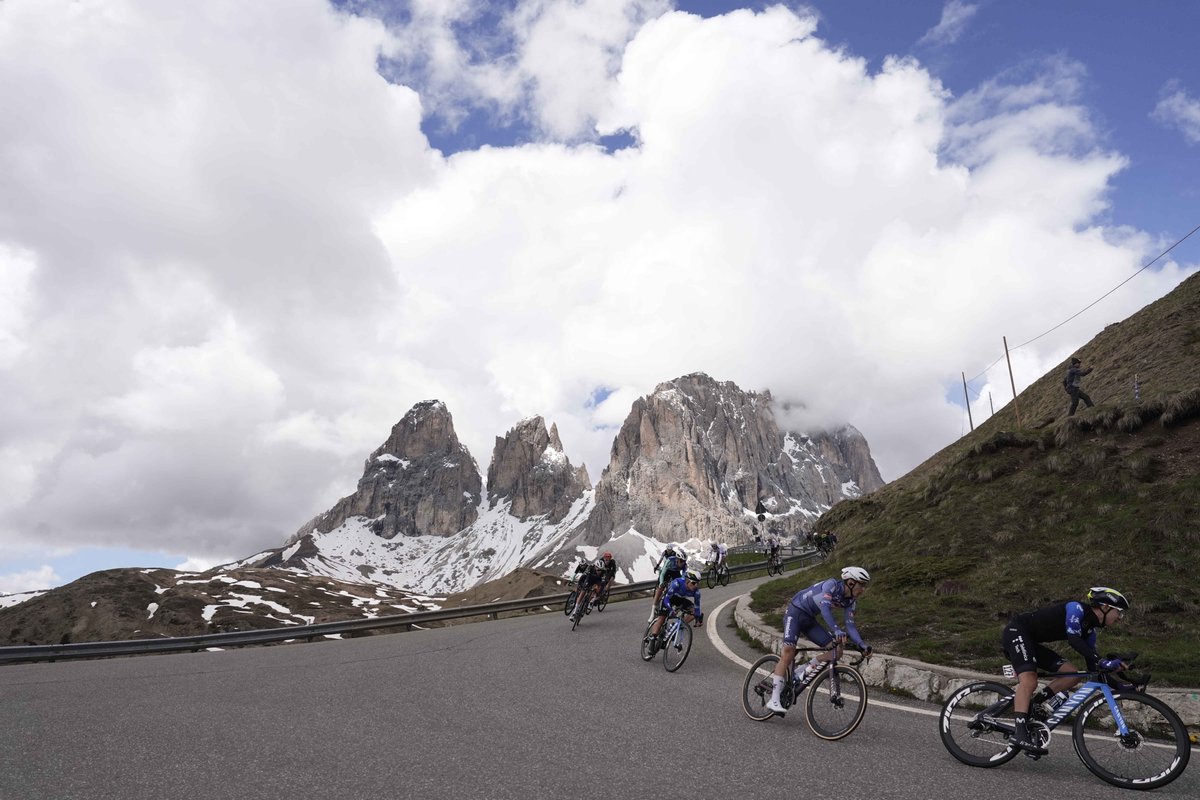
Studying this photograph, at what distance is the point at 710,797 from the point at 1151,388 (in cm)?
2791

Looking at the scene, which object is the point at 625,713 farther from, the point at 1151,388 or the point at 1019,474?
the point at 1151,388

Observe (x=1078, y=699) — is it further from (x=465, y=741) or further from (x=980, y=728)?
(x=465, y=741)

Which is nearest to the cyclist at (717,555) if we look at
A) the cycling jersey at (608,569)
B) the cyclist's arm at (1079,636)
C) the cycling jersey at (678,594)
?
the cycling jersey at (608,569)

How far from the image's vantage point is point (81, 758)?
662cm

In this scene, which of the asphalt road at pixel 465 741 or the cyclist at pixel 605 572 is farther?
the cyclist at pixel 605 572

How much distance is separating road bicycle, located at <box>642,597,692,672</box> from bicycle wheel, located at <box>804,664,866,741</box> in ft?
12.6

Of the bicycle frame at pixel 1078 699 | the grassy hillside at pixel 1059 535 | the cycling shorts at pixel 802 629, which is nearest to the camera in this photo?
the bicycle frame at pixel 1078 699

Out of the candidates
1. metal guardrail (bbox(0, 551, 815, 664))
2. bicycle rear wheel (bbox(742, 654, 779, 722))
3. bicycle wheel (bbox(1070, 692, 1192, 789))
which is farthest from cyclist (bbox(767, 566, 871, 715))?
metal guardrail (bbox(0, 551, 815, 664))

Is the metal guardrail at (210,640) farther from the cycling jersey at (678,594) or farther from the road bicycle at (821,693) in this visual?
the road bicycle at (821,693)

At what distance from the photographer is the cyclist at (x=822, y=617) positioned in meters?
8.12

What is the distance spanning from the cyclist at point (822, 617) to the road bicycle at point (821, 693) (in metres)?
0.09

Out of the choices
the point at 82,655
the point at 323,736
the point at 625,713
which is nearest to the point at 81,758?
the point at 323,736

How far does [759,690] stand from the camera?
27.8 ft

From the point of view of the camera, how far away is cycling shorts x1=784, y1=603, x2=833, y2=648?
8523mm
